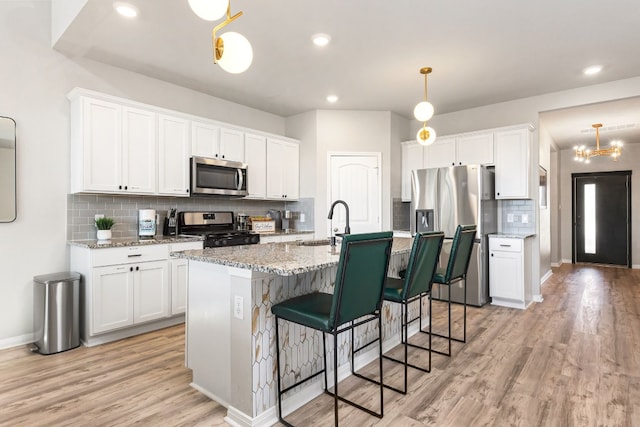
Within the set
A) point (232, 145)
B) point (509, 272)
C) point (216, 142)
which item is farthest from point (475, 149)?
point (216, 142)

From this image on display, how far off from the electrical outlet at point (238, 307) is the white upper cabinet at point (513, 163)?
3.97 metres

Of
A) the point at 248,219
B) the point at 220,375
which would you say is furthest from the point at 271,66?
the point at 220,375

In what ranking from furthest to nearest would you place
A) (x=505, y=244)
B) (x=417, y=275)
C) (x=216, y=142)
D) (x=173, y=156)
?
(x=505, y=244)
(x=216, y=142)
(x=173, y=156)
(x=417, y=275)

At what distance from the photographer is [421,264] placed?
93.6 inches

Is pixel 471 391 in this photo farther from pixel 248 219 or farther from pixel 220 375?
pixel 248 219

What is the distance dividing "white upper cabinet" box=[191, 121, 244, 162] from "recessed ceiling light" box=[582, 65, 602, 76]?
3.97 metres

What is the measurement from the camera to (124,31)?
3.01m

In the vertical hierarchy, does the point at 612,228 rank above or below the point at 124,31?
below

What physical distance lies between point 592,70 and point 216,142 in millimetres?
4252

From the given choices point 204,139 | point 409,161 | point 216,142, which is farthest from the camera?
point 409,161

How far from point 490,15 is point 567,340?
113 inches

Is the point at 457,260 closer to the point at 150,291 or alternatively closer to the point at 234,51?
the point at 234,51

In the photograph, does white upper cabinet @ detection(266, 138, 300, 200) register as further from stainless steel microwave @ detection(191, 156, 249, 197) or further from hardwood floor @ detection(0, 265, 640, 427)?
hardwood floor @ detection(0, 265, 640, 427)

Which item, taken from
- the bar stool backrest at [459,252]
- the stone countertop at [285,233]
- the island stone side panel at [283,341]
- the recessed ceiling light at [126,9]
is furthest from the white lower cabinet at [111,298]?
the bar stool backrest at [459,252]
